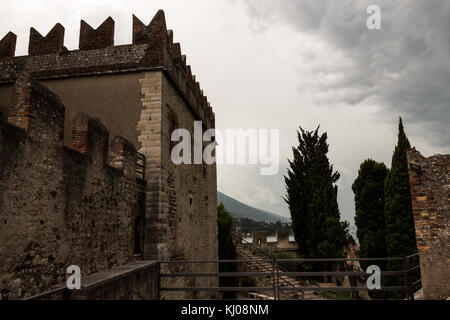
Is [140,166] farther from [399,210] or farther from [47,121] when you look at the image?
[399,210]

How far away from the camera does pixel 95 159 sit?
644 cm

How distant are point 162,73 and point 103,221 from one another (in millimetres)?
4924

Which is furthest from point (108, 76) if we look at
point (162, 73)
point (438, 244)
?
point (438, 244)

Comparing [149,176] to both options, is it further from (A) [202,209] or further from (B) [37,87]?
(A) [202,209]

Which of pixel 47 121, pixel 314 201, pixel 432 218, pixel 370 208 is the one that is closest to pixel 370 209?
pixel 370 208

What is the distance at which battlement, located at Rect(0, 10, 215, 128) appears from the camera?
9820 mm

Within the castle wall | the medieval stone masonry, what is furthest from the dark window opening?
the castle wall

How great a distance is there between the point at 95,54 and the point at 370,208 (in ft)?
47.0

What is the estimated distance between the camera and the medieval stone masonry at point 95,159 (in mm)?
4656

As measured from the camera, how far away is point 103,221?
6.73 metres

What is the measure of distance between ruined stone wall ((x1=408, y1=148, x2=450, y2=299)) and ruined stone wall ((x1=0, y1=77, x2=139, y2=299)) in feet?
20.6

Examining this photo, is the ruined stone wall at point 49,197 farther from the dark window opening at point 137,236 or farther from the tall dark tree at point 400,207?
the tall dark tree at point 400,207

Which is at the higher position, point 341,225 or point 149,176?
point 149,176
